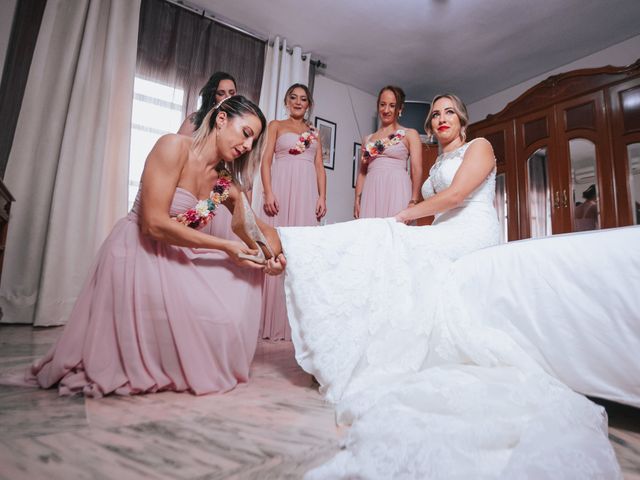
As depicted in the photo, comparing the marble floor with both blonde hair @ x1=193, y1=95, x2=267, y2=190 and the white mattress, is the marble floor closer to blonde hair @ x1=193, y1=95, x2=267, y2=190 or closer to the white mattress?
the white mattress

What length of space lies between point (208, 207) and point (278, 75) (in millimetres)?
3169

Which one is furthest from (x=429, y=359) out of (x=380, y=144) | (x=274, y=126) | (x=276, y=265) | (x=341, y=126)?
(x=341, y=126)

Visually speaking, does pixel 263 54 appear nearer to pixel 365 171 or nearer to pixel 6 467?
pixel 365 171

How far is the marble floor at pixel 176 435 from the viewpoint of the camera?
754 millimetres

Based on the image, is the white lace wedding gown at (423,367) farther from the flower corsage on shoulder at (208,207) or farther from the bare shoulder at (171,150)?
the bare shoulder at (171,150)

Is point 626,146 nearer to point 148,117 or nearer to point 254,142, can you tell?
point 254,142

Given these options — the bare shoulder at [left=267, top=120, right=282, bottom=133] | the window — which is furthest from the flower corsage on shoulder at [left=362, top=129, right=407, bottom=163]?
the window

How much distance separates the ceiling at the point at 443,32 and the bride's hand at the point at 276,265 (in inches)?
125

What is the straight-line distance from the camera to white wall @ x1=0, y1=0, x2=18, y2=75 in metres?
3.02

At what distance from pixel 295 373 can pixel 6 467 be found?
1076 mm

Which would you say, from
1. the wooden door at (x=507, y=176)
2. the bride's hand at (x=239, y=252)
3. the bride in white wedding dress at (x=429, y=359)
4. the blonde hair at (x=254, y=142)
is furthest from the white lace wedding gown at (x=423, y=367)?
the wooden door at (x=507, y=176)

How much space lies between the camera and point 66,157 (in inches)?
120

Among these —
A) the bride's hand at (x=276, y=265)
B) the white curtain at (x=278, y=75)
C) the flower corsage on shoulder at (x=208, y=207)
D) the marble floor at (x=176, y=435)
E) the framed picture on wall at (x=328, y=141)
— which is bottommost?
the marble floor at (x=176, y=435)

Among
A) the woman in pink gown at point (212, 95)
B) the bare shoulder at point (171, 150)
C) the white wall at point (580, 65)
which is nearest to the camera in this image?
the bare shoulder at point (171, 150)
